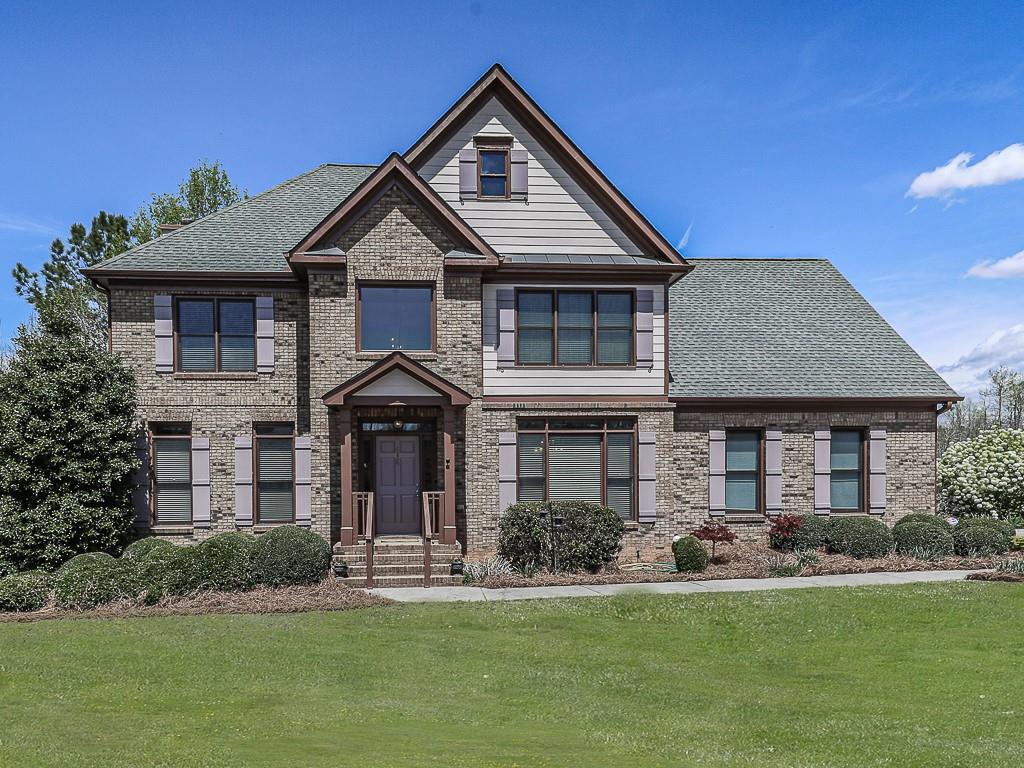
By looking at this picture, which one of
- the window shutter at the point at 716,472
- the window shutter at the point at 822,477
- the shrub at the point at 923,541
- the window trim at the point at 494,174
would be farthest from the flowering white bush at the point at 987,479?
the window trim at the point at 494,174

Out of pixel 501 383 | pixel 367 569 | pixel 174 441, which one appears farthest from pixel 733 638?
pixel 174 441

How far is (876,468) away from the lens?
1952cm

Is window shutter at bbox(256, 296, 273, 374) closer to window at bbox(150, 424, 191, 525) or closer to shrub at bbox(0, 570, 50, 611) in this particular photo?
window at bbox(150, 424, 191, 525)

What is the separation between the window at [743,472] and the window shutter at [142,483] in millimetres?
13307

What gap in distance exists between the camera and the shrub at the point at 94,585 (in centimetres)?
1348

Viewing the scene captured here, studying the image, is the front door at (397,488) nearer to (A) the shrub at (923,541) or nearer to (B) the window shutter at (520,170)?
(B) the window shutter at (520,170)

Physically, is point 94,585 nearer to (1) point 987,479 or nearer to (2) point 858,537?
(2) point 858,537

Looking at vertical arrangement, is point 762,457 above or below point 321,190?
below

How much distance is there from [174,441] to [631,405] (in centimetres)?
1029

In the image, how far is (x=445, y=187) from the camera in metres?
18.4

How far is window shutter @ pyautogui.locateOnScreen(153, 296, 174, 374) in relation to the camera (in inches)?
693

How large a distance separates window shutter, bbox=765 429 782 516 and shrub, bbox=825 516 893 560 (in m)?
1.33

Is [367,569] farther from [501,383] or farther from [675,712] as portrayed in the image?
[675,712]

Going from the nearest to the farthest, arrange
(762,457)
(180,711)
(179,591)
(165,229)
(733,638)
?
1. (180,711)
2. (733,638)
3. (179,591)
4. (762,457)
5. (165,229)
